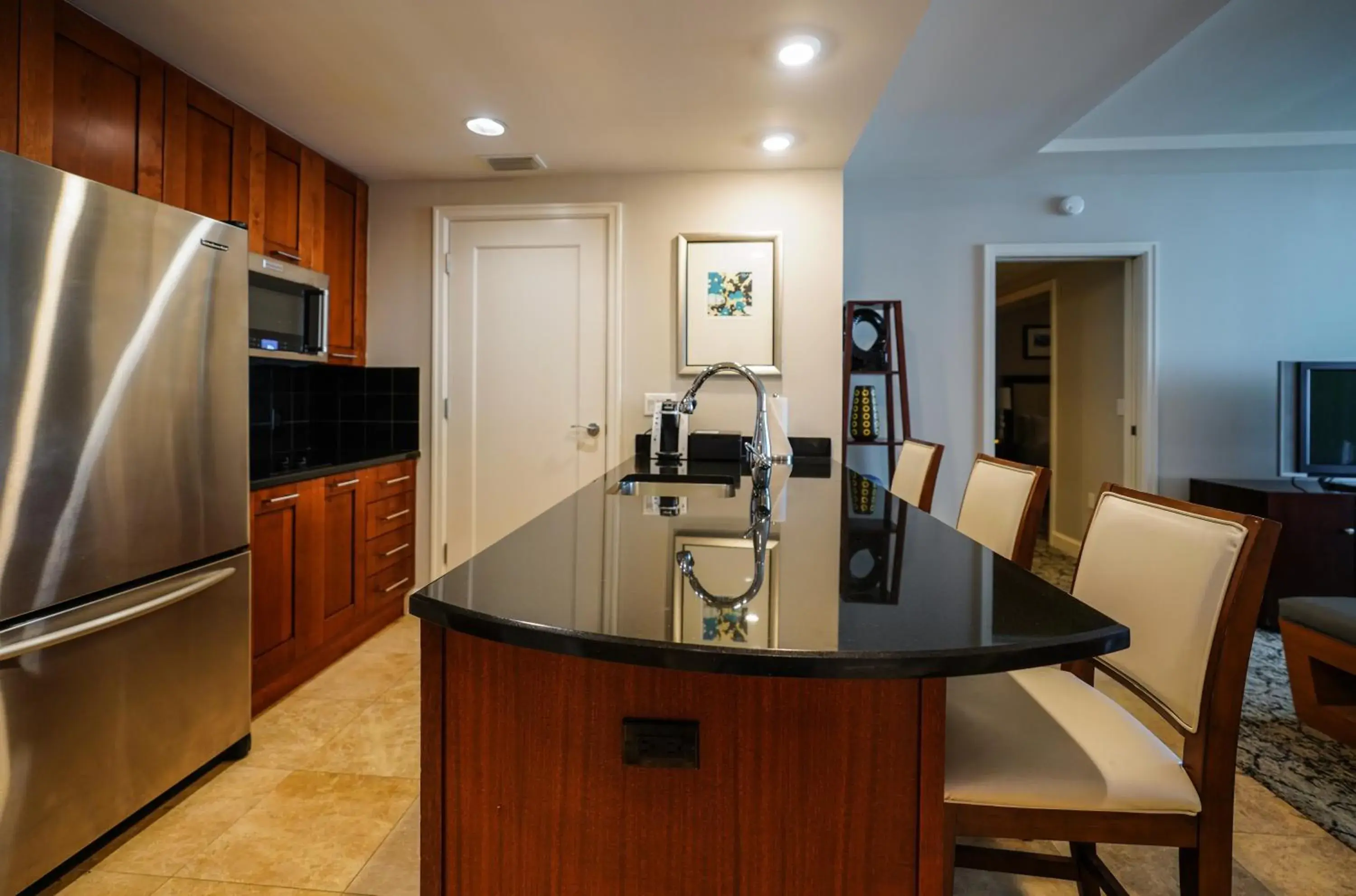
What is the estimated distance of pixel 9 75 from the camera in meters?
1.59

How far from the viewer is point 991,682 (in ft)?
3.60

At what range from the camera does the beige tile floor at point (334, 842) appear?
1438mm

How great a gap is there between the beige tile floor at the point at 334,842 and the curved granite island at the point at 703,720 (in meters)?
0.94

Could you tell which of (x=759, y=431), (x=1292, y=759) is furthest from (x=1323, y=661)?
(x=759, y=431)

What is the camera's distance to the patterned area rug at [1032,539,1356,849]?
171 centimetres

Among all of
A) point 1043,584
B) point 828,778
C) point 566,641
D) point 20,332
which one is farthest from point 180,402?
point 1043,584

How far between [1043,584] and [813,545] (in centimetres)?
34

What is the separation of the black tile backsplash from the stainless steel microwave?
0.38m

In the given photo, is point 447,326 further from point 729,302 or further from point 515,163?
point 729,302

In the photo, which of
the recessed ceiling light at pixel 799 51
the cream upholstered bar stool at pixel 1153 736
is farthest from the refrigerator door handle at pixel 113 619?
the recessed ceiling light at pixel 799 51

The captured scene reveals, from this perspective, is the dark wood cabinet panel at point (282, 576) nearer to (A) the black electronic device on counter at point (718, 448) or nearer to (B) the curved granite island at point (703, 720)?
(A) the black electronic device on counter at point (718, 448)

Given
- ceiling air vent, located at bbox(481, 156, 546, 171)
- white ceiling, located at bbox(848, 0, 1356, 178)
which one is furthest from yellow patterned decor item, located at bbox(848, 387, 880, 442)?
ceiling air vent, located at bbox(481, 156, 546, 171)

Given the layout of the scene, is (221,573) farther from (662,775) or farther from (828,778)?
(828,778)

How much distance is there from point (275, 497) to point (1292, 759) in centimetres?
336
